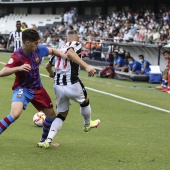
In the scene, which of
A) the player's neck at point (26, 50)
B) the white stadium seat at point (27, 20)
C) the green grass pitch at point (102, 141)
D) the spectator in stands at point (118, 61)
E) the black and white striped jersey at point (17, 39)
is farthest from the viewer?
the white stadium seat at point (27, 20)

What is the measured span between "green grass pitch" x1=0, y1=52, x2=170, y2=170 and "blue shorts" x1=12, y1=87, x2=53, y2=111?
0.68 metres

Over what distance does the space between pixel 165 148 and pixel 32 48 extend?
8.84 feet

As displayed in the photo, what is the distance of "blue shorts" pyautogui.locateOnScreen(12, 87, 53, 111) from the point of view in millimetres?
8420

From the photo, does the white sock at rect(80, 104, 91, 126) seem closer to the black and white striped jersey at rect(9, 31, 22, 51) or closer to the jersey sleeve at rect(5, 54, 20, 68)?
the jersey sleeve at rect(5, 54, 20, 68)

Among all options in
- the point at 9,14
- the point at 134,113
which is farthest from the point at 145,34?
the point at 9,14

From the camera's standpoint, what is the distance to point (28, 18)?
6425 centimetres

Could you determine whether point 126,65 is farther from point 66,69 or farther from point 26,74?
point 26,74

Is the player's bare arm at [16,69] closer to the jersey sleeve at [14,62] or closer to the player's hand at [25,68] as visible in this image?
the player's hand at [25,68]

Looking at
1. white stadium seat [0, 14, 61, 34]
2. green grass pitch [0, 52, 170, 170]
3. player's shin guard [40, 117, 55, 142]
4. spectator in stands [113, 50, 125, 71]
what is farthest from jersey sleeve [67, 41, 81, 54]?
white stadium seat [0, 14, 61, 34]

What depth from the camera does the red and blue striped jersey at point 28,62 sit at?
330 inches

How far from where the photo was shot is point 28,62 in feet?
27.7

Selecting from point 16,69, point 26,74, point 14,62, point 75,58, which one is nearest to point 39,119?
point 75,58

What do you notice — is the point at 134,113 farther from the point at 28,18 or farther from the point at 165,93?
the point at 28,18

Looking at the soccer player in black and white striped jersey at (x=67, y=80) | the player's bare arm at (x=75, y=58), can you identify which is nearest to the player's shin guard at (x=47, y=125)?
the soccer player in black and white striped jersey at (x=67, y=80)
